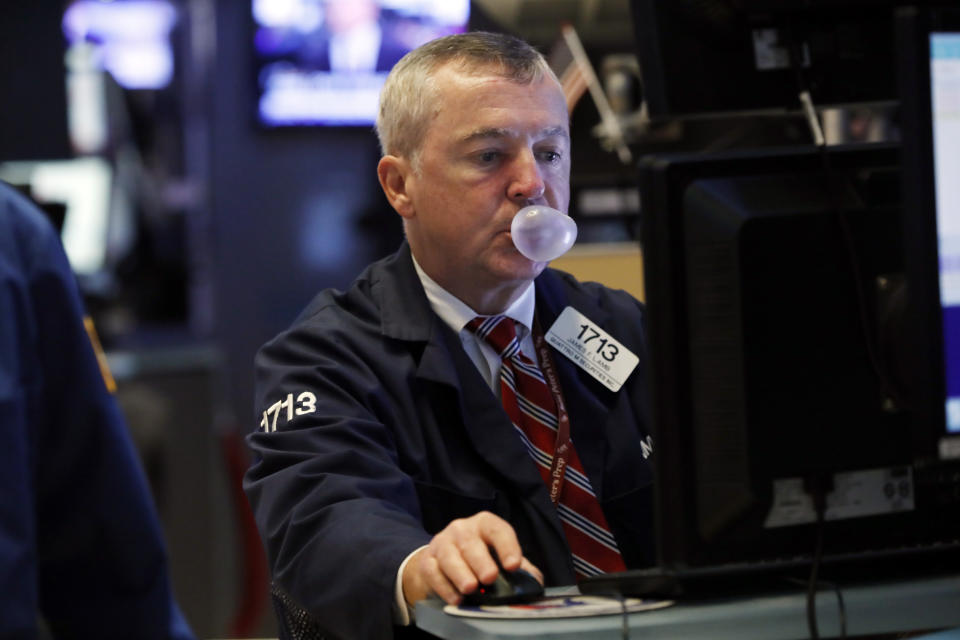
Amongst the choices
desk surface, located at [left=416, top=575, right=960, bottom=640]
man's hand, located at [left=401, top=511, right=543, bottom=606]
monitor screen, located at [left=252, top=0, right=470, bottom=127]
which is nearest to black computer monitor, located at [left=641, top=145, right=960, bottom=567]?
desk surface, located at [left=416, top=575, right=960, bottom=640]

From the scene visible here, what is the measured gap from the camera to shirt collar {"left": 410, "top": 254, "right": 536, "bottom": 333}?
170cm

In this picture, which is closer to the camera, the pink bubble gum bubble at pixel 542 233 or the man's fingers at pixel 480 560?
the man's fingers at pixel 480 560

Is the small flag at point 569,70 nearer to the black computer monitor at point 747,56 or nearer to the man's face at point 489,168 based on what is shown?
the man's face at point 489,168

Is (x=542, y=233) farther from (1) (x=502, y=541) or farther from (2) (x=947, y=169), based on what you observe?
(2) (x=947, y=169)

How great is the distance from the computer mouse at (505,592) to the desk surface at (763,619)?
36 mm

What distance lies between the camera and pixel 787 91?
1.30 metres

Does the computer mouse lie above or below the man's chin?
below

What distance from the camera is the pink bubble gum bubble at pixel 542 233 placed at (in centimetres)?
157

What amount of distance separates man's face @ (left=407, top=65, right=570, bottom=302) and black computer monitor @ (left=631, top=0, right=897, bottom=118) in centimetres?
36

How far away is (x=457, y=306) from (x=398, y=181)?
0.80 feet

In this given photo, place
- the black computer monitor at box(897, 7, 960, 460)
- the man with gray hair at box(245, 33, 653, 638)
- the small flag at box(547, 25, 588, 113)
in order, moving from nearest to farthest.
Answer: the black computer monitor at box(897, 7, 960, 460)
the man with gray hair at box(245, 33, 653, 638)
the small flag at box(547, 25, 588, 113)

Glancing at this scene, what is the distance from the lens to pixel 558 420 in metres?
1.65

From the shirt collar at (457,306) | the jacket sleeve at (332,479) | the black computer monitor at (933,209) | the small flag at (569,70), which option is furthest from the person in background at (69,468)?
the small flag at (569,70)

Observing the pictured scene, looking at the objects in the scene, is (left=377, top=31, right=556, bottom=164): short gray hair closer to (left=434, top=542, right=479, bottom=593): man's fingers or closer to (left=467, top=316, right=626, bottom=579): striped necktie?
(left=467, top=316, right=626, bottom=579): striped necktie
